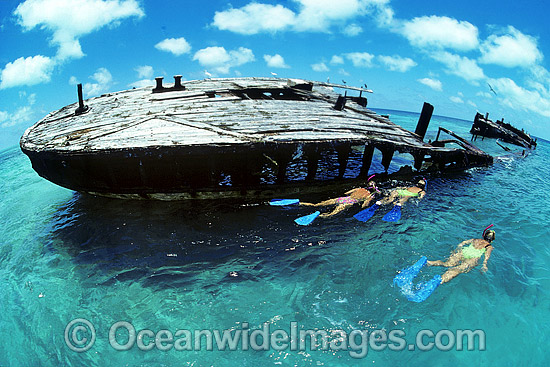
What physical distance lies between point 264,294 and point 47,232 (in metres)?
8.16

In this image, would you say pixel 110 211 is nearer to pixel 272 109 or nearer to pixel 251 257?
pixel 251 257

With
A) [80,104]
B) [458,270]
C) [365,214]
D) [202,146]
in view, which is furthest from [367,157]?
[80,104]

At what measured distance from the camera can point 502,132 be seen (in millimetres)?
36250

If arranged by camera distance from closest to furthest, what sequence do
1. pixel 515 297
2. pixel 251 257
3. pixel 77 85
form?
pixel 515 297
pixel 251 257
pixel 77 85

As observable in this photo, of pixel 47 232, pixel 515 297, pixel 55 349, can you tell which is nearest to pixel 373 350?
pixel 515 297

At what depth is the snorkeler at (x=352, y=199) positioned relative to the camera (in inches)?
417

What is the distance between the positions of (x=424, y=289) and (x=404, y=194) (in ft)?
18.5

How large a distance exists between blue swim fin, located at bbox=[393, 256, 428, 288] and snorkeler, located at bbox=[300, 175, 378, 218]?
3262 mm

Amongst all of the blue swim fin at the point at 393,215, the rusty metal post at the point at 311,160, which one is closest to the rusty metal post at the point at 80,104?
the rusty metal post at the point at 311,160

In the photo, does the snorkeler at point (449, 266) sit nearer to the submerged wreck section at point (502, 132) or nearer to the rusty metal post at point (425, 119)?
the rusty metal post at point (425, 119)

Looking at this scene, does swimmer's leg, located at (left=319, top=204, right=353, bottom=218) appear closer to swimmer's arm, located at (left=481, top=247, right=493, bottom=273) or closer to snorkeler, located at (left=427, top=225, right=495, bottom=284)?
snorkeler, located at (left=427, top=225, right=495, bottom=284)

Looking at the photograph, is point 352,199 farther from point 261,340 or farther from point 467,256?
point 261,340

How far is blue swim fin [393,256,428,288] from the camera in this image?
7.34 meters

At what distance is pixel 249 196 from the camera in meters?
10.4
